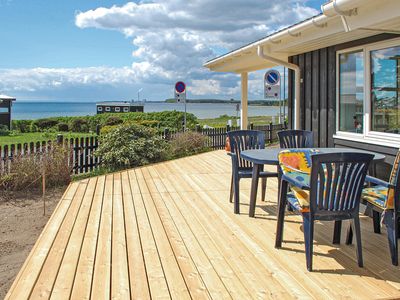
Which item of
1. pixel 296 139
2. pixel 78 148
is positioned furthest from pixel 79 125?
pixel 296 139

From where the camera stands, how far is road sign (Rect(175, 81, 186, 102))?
13125 mm

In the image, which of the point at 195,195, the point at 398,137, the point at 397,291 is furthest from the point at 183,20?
the point at 397,291

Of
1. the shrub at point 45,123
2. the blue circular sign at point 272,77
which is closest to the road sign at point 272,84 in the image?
the blue circular sign at point 272,77

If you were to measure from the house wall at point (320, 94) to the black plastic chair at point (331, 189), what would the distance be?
235cm

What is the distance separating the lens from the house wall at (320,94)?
5801mm

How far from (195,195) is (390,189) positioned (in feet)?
10.1

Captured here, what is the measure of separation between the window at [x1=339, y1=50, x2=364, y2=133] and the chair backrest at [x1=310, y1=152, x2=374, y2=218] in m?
2.57

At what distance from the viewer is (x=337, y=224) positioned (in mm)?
3592

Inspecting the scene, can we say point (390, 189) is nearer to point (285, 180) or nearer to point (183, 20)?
point (285, 180)

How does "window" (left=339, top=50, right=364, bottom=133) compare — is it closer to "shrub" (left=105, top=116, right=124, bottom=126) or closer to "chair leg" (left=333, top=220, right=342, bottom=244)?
"chair leg" (left=333, top=220, right=342, bottom=244)

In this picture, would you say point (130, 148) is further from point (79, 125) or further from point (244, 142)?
point (79, 125)

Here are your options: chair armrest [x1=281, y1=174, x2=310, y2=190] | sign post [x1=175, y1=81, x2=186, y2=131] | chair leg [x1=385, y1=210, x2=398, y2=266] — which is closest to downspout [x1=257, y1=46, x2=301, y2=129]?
chair armrest [x1=281, y1=174, x2=310, y2=190]

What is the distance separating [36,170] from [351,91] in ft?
17.2

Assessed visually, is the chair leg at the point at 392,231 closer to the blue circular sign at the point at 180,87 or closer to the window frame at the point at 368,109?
the window frame at the point at 368,109
